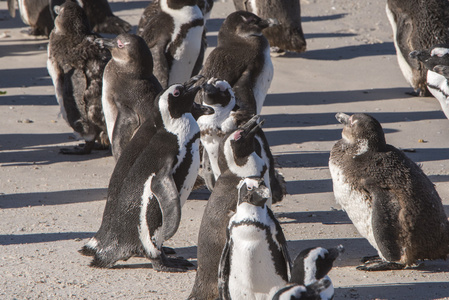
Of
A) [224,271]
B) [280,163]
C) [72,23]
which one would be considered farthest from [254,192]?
[72,23]

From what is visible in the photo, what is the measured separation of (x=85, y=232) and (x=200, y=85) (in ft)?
3.96

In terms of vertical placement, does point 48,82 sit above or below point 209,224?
below

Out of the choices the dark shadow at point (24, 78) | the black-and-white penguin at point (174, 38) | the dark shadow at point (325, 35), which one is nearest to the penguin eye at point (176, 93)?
the black-and-white penguin at point (174, 38)

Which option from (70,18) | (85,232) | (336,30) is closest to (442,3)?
(336,30)

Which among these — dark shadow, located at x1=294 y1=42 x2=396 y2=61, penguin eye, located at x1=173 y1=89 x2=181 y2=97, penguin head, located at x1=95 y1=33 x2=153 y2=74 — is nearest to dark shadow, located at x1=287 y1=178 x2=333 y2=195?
penguin head, located at x1=95 y1=33 x2=153 y2=74

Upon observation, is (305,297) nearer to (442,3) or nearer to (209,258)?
(209,258)

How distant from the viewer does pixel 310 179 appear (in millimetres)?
6043

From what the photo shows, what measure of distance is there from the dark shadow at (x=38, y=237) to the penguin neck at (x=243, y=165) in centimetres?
122

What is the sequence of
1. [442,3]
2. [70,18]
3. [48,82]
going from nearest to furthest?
[70,18]
[442,3]
[48,82]

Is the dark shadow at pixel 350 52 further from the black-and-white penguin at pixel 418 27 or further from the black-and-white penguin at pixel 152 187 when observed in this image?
the black-and-white penguin at pixel 152 187

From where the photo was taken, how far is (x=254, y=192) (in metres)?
3.55

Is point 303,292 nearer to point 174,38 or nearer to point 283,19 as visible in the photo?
point 174,38

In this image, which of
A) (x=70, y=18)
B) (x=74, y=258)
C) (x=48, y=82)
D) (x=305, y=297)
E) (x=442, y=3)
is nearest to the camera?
(x=305, y=297)

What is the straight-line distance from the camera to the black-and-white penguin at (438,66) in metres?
5.63
